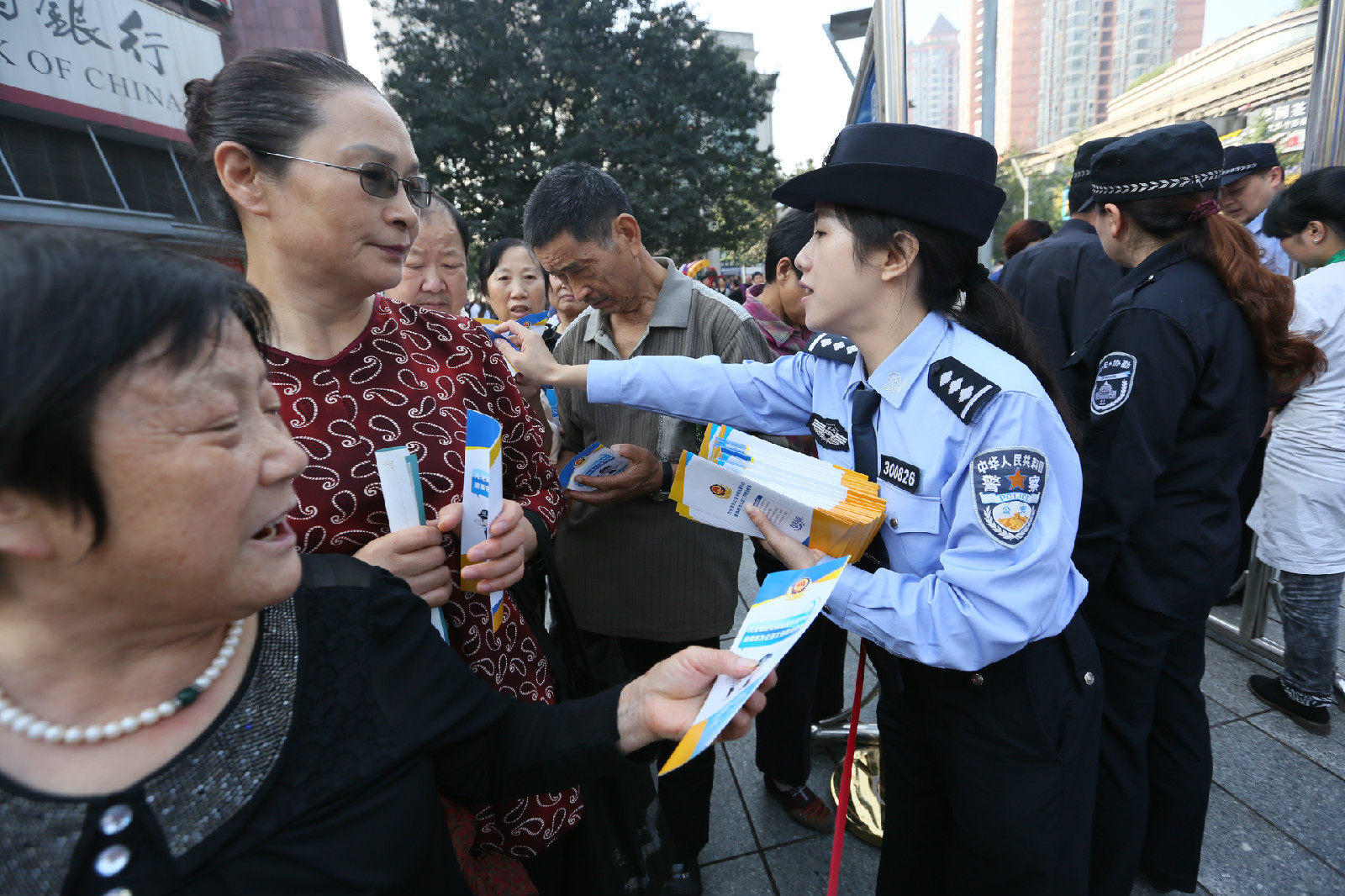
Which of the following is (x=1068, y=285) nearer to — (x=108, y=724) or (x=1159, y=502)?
(x=1159, y=502)

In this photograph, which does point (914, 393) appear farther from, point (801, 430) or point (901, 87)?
point (901, 87)

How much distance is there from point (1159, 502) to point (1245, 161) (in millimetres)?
3307

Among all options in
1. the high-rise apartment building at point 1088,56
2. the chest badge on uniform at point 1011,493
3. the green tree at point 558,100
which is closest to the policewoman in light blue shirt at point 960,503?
the chest badge on uniform at point 1011,493

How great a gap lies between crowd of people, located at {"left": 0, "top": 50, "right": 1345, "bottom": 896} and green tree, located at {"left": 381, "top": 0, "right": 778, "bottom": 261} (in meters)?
15.9

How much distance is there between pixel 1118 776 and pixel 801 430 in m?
1.43

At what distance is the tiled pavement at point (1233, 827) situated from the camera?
2.18 meters

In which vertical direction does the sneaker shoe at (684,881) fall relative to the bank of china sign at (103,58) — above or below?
below

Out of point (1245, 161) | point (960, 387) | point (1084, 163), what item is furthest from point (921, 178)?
point (1245, 161)

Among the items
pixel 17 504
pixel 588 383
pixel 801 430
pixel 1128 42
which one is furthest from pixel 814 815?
pixel 1128 42

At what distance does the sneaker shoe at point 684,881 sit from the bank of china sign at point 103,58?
657cm

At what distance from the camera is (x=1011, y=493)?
50.1 inches

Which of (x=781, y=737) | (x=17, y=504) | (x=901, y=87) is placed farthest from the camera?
(x=901, y=87)

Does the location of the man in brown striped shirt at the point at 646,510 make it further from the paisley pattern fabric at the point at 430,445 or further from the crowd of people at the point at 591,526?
the paisley pattern fabric at the point at 430,445

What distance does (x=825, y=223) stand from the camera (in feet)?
5.09
